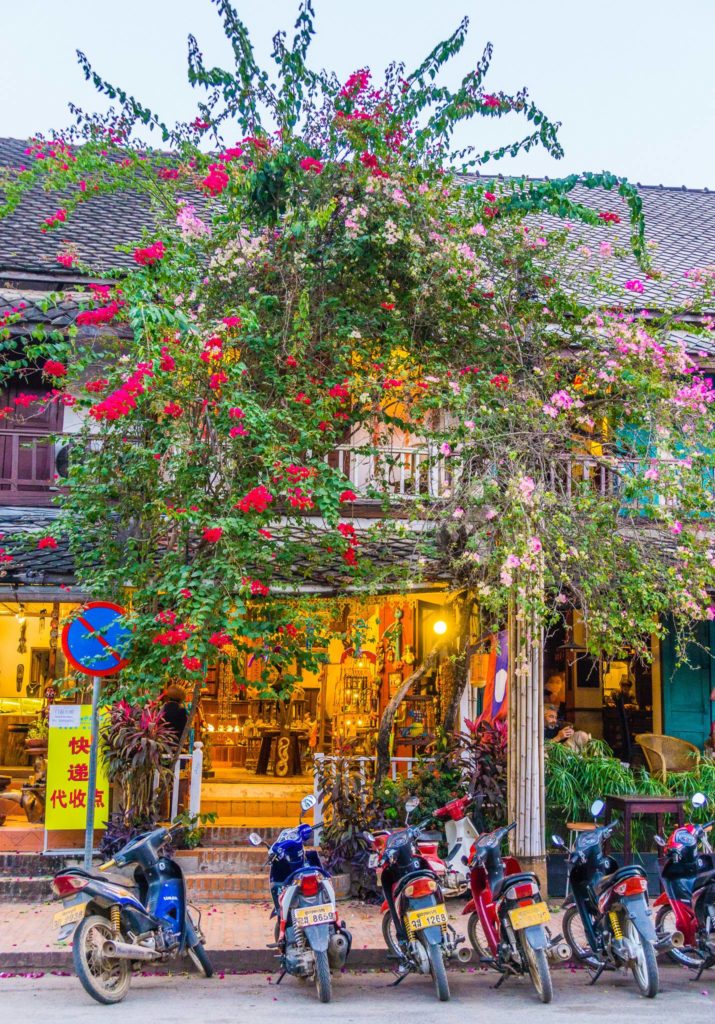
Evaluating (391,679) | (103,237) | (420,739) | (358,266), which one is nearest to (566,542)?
(358,266)

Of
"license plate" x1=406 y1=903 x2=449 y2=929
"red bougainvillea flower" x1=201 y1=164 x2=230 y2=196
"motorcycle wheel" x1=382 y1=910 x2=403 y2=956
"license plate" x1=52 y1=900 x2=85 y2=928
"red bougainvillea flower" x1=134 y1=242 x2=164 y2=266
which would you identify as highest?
"red bougainvillea flower" x1=201 y1=164 x2=230 y2=196

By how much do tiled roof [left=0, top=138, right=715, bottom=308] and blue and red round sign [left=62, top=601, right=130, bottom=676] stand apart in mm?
4354

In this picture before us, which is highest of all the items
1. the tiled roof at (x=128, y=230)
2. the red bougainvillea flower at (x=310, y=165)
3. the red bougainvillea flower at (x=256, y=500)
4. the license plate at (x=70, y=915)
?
the tiled roof at (x=128, y=230)

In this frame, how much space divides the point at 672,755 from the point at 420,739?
3.09 meters

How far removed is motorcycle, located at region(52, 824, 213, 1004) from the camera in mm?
6812

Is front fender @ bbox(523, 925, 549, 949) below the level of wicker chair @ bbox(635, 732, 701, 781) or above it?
below

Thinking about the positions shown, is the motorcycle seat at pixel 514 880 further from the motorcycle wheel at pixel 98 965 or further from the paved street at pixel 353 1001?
the motorcycle wheel at pixel 98 965

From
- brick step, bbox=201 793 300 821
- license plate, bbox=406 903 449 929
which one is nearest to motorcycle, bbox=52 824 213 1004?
license plate, bbox=406 903 449 929

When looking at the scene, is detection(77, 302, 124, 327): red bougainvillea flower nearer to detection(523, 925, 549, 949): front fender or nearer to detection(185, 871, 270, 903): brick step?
detection(185, 871, 270, 903): brick step

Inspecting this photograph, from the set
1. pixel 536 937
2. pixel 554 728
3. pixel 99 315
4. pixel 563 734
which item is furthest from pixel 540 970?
pixel 99 315

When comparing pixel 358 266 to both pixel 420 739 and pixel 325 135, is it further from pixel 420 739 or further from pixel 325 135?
pixel 420 739

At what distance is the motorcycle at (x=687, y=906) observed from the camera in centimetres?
776

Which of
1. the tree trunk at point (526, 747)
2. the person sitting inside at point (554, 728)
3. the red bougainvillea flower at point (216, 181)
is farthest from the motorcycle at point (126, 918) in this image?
the red bougainvillea flower at point (216, 181)

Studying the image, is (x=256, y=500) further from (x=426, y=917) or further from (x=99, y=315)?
(x=426, y=917)
